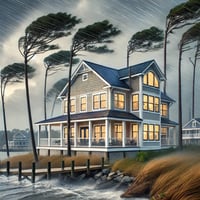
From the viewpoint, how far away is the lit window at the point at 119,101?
3291 cm

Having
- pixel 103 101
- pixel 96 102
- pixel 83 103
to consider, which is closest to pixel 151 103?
pixel 103 101

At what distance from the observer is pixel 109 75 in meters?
34.4

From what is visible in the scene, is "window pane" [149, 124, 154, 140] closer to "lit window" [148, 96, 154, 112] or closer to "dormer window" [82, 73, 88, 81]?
"lit window" [148, 96, 154, 112]

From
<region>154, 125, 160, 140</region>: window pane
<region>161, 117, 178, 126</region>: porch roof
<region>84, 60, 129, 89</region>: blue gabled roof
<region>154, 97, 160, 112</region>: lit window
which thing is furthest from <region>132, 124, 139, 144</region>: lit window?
<region>161, 117, 178, 126</region>: porch roof

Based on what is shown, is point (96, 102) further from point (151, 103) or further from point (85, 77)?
point (151, 103)

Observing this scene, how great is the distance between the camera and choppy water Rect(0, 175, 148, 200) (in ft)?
61.4

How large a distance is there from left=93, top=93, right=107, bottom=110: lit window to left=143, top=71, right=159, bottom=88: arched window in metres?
4.54

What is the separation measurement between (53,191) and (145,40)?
29131mm

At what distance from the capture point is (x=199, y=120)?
70.2 meters

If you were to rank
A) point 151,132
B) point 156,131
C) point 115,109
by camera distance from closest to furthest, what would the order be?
point 115,109 < point 151,132 < point 156,131

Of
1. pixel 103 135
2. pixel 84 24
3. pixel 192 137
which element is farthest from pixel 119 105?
pixel 192 137

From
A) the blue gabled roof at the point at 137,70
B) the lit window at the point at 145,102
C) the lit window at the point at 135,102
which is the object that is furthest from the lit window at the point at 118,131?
the blue gabled roof at the point at 137,70

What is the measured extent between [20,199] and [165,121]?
934 inches

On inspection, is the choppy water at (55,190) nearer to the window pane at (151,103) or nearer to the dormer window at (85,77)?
the window pane at (151,103)
